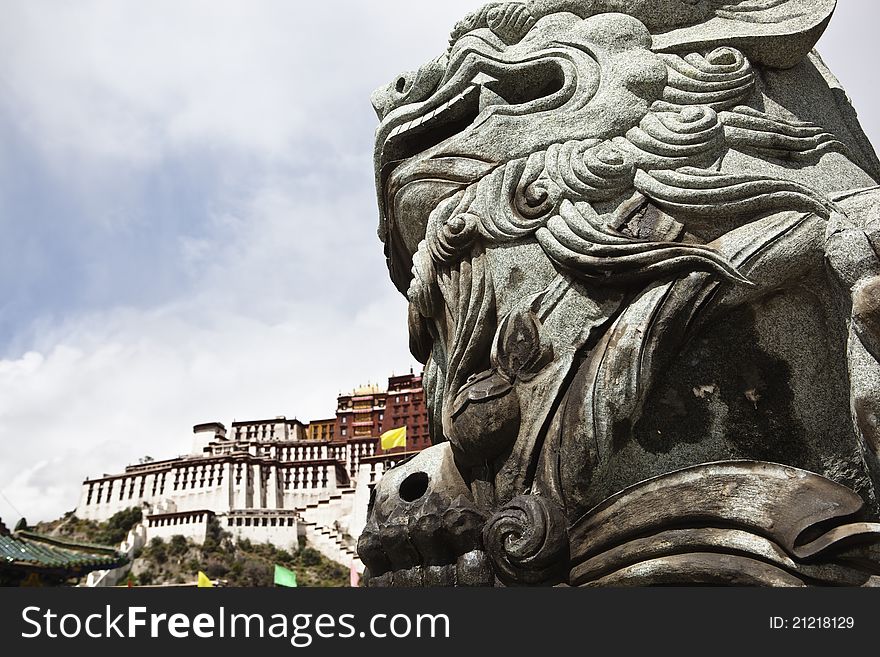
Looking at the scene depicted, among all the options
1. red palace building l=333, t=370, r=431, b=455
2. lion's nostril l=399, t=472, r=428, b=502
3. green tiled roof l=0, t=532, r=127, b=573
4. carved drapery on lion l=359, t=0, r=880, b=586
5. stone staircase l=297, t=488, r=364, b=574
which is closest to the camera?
carved drapery on lion l=359, t=0, r=880, b=586

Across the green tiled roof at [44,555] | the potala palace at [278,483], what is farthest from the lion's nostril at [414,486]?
the potala palace at [278,483]

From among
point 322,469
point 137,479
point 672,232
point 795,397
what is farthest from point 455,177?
point 137,479

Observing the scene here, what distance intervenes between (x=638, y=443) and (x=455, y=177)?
4.41ft

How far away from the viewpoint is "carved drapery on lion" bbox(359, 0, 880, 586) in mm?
2221

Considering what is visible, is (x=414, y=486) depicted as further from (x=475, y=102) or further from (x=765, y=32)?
(x=765, y=32)

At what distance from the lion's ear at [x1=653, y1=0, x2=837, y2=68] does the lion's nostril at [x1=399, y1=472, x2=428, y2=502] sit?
203 cm

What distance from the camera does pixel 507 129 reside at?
9.90 ft

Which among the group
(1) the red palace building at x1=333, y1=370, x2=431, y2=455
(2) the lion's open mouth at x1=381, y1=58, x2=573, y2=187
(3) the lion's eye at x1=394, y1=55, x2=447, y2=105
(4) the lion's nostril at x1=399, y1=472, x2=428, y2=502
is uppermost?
(1) the red palace building at x1=333, y1=370, x2=431, y2=455

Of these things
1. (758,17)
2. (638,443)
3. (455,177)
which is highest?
(758,17)

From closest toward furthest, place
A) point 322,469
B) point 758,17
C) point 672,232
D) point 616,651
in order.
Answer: point 616,651 → point 672,232 → point 758,17 → point 322,469

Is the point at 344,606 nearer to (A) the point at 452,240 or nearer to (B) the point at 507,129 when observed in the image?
(A) the point at 452,240

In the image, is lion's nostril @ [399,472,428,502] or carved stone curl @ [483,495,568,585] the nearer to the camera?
carved stone curl @ [483,495,568,585]

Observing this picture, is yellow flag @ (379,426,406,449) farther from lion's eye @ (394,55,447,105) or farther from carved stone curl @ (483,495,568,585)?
carved stone curl @ (483,495,568,585)

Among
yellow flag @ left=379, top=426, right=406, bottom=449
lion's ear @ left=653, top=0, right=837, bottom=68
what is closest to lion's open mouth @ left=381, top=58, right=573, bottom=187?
lion's ear @ left=653, top=0, right=837, bottom=68
